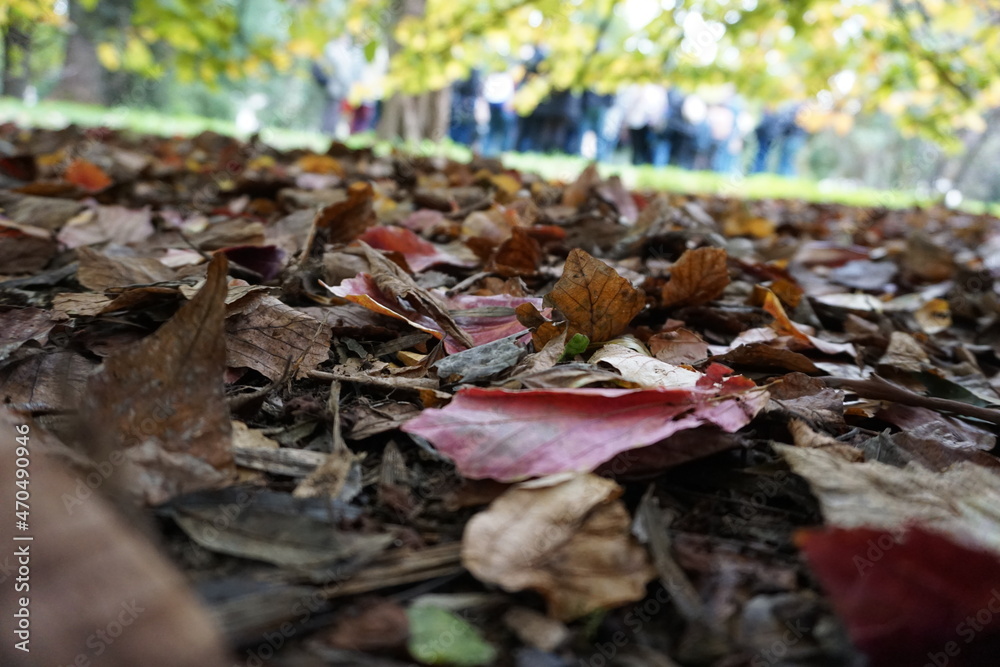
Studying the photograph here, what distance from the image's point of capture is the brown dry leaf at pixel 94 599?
19.1 inches

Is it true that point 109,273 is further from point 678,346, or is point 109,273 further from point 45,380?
point 678,346

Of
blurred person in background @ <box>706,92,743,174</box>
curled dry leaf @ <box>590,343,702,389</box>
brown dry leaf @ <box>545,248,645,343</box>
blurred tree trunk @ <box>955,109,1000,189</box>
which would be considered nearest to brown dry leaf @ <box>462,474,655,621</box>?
curled dry leaf @ <box>590,343,702,389</box>

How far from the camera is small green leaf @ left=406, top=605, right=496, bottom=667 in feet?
1.84

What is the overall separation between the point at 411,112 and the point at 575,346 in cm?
706

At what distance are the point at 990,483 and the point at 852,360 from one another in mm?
534

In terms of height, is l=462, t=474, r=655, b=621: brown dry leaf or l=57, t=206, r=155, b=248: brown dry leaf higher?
l=57, t=206, r=155, b=248: brown dry leaf

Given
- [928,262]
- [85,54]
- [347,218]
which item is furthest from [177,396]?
[85,54]

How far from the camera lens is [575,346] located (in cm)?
105

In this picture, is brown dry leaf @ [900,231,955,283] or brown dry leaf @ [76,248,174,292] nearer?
brown dry leaf @ [76,248,174,292]

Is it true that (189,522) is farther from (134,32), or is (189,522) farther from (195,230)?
(134,32)

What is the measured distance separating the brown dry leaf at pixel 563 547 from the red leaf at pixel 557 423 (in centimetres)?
4

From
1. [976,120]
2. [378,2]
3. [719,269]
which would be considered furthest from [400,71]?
[976,120]

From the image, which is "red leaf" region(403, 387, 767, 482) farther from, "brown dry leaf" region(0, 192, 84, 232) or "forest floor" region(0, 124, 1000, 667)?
"brown dry leaf" region(0, 192, 84, 232)

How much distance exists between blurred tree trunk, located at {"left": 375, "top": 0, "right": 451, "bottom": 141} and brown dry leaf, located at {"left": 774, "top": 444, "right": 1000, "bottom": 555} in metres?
5.19
